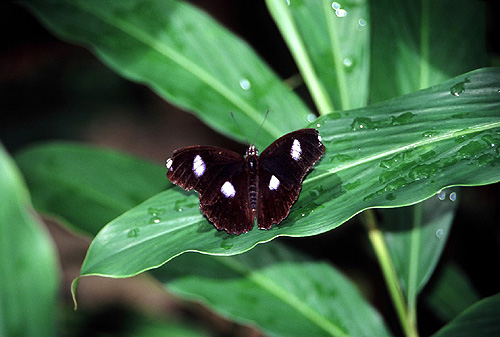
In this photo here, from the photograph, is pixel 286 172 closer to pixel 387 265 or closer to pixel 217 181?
pixel 217 181

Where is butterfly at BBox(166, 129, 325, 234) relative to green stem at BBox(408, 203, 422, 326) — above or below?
above

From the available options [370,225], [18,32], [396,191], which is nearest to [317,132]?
[396,191]

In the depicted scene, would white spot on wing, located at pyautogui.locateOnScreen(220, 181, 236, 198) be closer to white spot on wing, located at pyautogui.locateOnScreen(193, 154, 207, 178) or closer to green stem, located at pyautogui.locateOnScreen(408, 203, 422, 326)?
white spot on wing, located at pyautogui.locateOnScreen(193, 154, 207, 178)

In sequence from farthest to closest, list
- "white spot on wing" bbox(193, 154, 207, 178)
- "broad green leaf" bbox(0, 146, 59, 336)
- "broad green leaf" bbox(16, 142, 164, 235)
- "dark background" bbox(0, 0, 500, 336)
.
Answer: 1. "dark background" bbox(0, 0, 500, 336)
2. "broad green leaf" bbox(16, 142, 164, 235)
3. "broad green leaf" bbox(0, 146, 59, 336)
4. "white spot on wing" bbox(193, 154, 207, 178)

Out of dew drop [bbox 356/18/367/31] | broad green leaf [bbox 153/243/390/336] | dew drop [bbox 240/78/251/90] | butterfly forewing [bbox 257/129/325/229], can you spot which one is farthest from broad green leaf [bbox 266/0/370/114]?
broad green leaf [bbox 153/243/390/336]

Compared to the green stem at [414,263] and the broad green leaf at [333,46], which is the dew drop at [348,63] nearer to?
the broad green leaf at [333,46]

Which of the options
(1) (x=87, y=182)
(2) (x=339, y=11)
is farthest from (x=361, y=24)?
(1) (x=87, y=182)

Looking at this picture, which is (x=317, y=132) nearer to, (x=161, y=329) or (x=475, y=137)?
(x=475, y=137)

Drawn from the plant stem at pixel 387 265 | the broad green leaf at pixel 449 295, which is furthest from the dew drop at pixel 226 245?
the broad green leaf at pixel 449 295
